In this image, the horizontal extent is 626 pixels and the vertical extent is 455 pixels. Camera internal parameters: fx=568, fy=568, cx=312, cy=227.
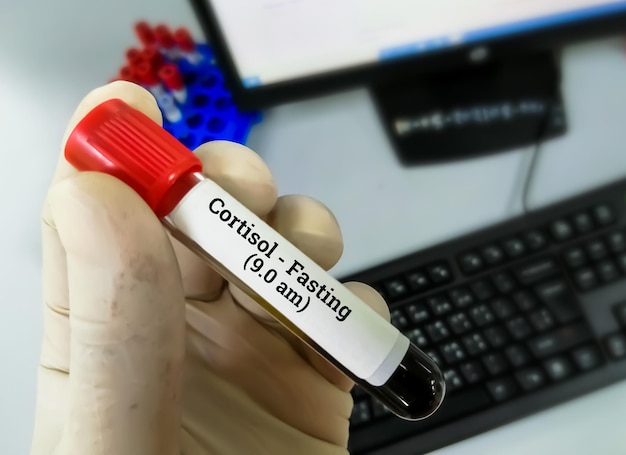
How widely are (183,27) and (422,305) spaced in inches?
13.1

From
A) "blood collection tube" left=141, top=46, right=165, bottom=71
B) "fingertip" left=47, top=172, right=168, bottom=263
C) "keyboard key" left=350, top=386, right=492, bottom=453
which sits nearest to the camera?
"fingertip" left=47, top=172, right=168, bottom=263

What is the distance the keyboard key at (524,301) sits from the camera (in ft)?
1.28

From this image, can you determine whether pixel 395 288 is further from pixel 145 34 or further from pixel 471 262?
pixel 145 34

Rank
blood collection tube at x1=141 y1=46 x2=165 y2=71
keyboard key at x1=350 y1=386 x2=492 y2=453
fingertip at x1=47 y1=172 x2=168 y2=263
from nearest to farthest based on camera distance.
Answer: fingertip at x1=47 y1=172 x2=168 y2=263 < keyboard key at x1=350 y1=386 x2=492 y2=453 < blood collection tube at x1=141 y1=46 x2=165 y2=71

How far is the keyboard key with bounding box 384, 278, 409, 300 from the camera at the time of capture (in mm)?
398

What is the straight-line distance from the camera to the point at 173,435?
26 centimetres

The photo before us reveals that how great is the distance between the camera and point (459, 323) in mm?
387

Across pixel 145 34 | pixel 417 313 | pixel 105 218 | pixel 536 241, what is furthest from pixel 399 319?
pixel 145 34

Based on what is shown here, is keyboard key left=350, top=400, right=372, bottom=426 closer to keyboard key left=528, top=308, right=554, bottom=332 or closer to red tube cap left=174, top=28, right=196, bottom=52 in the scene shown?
keyboard key left=528, top=308, right=554, bottom=332

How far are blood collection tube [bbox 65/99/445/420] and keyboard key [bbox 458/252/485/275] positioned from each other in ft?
0.53

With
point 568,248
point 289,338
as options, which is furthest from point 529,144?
point 289,338

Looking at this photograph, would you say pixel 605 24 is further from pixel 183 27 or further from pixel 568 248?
pixel 183 27

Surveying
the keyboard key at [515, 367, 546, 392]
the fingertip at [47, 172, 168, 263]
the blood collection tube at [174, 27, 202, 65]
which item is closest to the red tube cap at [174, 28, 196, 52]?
the blood collection tube at [174, 27, 202, 65]

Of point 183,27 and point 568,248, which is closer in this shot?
point 568,248
